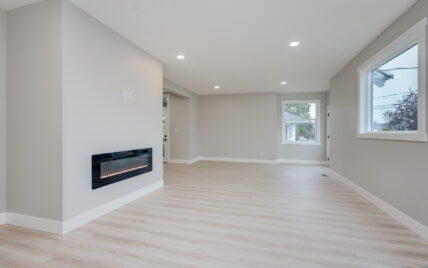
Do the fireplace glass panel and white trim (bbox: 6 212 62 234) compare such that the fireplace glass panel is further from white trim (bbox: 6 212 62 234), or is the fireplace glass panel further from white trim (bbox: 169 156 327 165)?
white trim (bbox: 169 156 327 165)

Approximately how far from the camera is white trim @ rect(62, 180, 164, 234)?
2.31 m

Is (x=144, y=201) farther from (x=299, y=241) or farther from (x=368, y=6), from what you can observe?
(x=368, y=6)

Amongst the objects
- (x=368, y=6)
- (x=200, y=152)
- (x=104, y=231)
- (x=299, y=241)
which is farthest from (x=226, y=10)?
(x=200, y=152)

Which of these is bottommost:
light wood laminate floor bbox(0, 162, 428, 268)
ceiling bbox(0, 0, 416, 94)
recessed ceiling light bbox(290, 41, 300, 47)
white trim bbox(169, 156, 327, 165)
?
light wood laminate floor bbox(0, 162, 428, 268)

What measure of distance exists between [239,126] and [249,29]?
5085 millimetres

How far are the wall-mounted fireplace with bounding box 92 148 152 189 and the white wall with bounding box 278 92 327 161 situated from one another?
551cm

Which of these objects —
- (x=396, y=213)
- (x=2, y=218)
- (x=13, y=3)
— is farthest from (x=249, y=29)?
(x=2, y=218)

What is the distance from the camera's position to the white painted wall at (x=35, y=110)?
2254 mm

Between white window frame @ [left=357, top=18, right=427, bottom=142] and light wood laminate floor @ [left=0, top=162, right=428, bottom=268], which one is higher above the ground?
white window frame @ [left=357, top=18, right=427, bottom=142]

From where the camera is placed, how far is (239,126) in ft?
25.6

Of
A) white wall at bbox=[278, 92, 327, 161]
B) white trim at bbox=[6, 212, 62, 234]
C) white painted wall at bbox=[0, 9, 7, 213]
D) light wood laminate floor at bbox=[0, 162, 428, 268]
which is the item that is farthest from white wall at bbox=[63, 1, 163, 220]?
white wall at bbox=[278, 92, 327, 161]

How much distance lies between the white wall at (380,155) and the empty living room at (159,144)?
0.08 ft

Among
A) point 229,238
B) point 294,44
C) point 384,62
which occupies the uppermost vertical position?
point 294,44

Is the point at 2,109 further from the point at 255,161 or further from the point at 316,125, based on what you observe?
the point at 316,125
